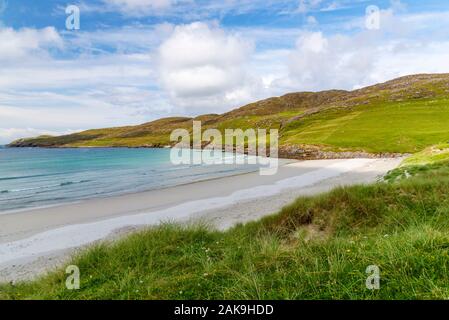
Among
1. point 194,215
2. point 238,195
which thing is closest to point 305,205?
point 194,215

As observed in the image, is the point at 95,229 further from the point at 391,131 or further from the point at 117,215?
the point at 391,131

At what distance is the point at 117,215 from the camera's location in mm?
25234

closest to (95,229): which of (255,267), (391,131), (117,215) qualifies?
(117,215)

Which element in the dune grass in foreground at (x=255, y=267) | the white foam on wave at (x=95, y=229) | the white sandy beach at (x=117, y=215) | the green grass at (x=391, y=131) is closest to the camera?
A: the dune grass in foreground at (x=255, y=267)

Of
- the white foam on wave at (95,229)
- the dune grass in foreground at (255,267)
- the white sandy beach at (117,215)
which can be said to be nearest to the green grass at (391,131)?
the white sandy beach at (117,215)

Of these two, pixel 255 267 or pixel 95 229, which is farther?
pixel 95 229

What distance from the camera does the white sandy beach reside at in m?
16.6

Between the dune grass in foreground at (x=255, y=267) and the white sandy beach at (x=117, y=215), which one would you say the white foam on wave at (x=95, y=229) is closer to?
the white sandy beach at (x=117, y=215)

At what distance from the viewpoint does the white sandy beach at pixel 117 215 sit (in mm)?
16562

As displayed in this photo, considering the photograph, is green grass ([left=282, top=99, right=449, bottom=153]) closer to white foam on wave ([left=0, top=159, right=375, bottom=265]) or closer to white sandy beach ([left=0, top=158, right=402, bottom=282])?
white sandy beach ([left=0, top=158, right=402, bottom=282])

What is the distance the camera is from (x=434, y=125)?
6950cm

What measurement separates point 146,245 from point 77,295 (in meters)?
2.44

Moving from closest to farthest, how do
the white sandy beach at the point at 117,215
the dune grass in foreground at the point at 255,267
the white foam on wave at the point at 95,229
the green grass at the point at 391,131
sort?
the dune grass in foreground at the point at 255,267 < the white sandy beach at the point at 117,215 < the white foam on wave at the point at 95,229 < the green grass at the point at 391,131

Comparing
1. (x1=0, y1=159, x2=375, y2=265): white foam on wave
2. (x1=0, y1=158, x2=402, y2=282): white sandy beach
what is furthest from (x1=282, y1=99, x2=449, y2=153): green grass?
(x1=0, y1=159, x2=375, y2=265): white foam on wave
